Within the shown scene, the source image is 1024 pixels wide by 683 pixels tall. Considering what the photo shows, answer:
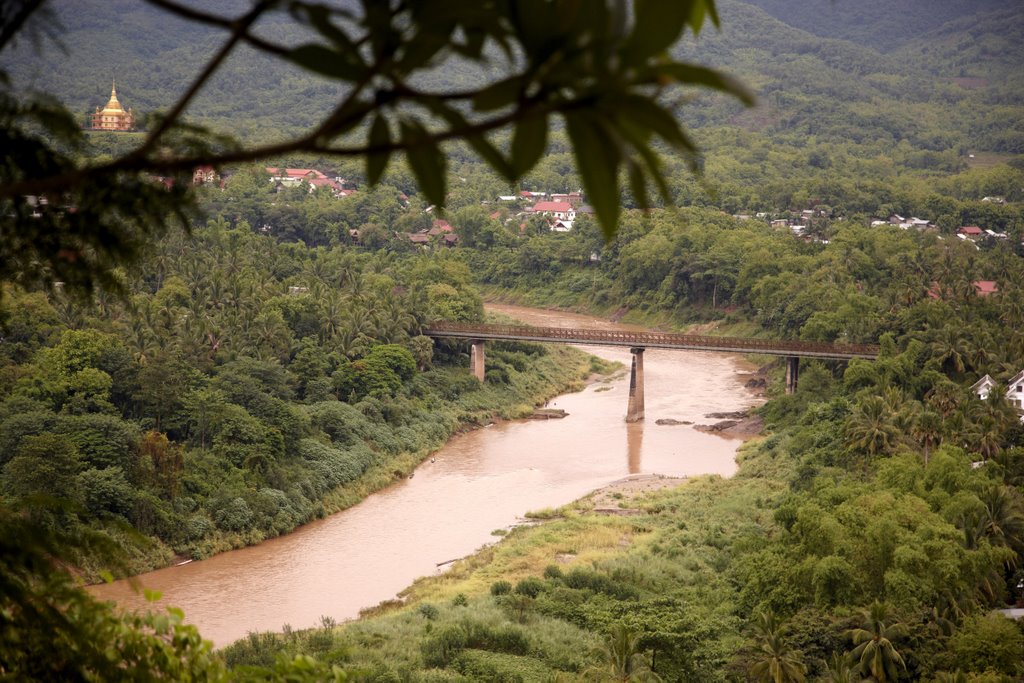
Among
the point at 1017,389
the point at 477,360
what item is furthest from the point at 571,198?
the point at 1017,389

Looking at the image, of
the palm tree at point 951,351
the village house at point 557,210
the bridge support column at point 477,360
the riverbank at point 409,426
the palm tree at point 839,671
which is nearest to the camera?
the palm tree at point 839,671

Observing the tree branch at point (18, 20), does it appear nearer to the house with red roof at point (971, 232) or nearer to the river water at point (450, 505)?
the river water at point (450, 505)

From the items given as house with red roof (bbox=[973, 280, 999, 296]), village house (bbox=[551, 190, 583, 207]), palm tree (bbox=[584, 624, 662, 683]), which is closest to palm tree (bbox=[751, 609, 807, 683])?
palm tree (bbox=[584, 624, 662, 683])

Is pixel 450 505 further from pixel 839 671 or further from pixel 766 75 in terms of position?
pixel 766 75

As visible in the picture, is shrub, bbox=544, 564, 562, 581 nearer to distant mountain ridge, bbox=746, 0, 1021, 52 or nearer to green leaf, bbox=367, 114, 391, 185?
green leaf, bbox=367, 114, 391, 185

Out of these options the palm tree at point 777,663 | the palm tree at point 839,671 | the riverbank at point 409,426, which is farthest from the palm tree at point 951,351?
the palm tree at point 777,663

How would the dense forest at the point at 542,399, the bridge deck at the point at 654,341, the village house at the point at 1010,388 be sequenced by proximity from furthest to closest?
Result: the bridge deck at the point at 654,341
the village house at the point at 1010,388
the dense forest at the point at 542,399
